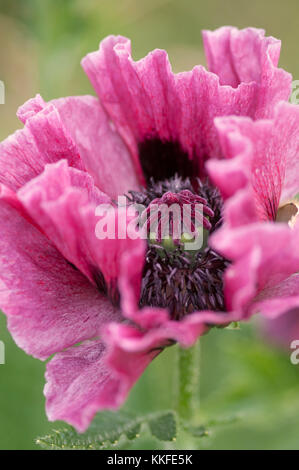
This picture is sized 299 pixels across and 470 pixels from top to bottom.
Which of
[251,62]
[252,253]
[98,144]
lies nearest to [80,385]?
[252,253]

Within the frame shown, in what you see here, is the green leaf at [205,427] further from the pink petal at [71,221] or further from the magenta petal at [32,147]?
the magenta petal at [32,147]

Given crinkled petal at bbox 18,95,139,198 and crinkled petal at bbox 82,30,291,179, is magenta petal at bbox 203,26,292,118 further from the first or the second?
crinkled petal at bbox 18,95,139,198

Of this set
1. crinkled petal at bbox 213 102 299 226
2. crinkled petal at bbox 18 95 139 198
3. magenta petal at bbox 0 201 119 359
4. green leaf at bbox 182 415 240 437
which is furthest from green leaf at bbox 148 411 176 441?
crinkled petal at bbox 18 95 139 198

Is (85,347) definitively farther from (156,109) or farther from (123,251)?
(156,109)

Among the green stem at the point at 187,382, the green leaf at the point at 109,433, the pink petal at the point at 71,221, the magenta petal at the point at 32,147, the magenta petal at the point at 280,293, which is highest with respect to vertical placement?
the magenta petal at the point at 32,147

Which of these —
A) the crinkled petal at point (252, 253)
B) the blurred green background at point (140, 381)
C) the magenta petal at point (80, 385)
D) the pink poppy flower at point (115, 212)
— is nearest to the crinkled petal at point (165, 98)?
the pink poppy flower at point (115, 212)

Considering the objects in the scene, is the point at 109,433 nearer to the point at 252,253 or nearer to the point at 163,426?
the point at 163,426

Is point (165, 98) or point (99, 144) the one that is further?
point (99, 144)
